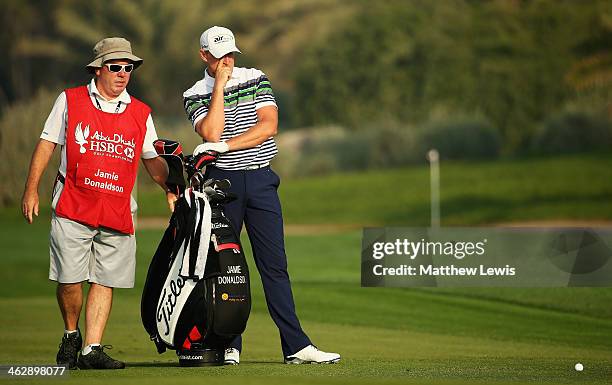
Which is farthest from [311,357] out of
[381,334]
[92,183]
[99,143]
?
[381,334]

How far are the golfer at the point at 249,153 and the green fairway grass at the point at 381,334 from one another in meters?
0.27

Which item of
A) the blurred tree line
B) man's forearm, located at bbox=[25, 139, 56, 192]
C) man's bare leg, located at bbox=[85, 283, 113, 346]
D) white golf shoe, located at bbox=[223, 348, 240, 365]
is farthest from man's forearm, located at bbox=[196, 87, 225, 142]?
the blurred tree line

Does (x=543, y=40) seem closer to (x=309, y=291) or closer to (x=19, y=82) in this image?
(x=19, y=82)

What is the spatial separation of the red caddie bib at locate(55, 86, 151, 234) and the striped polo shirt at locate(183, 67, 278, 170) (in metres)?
0.49

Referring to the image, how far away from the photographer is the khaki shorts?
825 cm

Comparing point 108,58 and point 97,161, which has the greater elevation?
point 108,58

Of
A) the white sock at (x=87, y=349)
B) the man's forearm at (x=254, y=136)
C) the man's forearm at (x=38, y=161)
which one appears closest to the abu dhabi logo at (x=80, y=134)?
the man's forearm at (x=38, y=161)

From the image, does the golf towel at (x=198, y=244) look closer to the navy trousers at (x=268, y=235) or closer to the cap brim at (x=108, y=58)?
the navy trousers at (x=268, y=235)

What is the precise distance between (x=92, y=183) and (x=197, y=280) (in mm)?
828

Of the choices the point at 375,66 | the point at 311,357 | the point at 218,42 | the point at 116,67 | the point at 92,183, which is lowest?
the point at 311,357

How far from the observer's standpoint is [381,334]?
1248 centimetres

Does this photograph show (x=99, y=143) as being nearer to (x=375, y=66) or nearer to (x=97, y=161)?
(x=97, y=161)

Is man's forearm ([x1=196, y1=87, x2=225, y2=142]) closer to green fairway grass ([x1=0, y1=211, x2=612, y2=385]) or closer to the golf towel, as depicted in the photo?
the golf towel

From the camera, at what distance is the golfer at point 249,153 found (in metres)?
8.41
